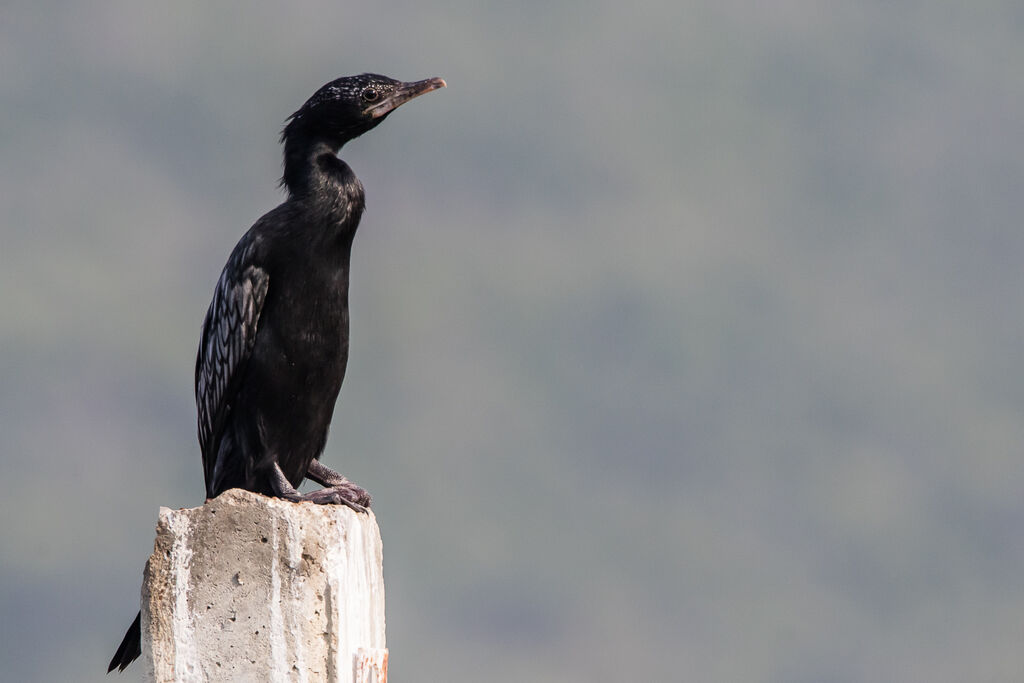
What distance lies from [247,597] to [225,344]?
9.20 ft

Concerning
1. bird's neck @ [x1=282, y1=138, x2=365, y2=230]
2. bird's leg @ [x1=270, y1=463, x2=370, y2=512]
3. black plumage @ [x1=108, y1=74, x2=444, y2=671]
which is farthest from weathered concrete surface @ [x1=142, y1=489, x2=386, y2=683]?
bird's neck @ [x1=282, y1=138, x2=365, y2=230]

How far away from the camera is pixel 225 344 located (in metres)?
9.42

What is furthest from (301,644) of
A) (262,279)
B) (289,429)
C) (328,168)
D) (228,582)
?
(328,168)

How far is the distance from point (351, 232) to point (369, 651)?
3.37 m

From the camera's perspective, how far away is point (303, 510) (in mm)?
7273

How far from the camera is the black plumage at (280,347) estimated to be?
9266 mm

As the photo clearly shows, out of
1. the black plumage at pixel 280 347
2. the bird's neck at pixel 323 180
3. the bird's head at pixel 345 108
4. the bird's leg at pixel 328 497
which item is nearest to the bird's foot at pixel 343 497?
the bird's leg at pixel 328 497

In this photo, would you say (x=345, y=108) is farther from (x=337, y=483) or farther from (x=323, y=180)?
(x=337, y=483)

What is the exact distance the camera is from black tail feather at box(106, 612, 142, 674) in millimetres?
7977

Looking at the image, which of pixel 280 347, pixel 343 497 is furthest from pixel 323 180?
pixel 343 497

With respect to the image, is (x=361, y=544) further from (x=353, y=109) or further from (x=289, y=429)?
(x=353, y=109)

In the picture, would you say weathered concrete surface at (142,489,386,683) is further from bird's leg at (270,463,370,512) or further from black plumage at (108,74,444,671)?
black plumage at (108,74,444,671)

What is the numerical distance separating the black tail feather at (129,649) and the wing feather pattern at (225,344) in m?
1.57

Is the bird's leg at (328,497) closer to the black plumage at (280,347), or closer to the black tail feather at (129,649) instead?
the black plumage at (280,347)
